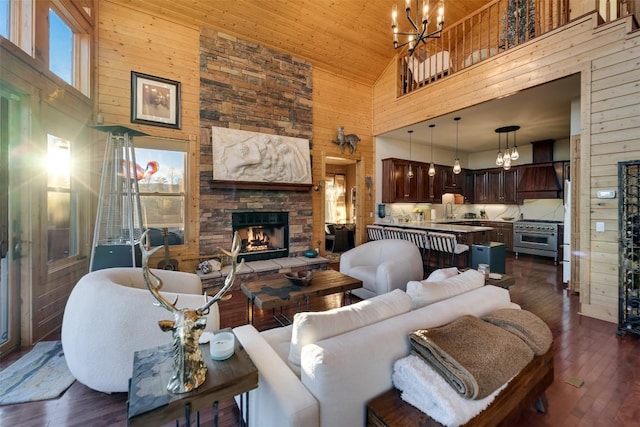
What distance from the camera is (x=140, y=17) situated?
13.3 ft

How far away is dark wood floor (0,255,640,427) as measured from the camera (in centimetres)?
171

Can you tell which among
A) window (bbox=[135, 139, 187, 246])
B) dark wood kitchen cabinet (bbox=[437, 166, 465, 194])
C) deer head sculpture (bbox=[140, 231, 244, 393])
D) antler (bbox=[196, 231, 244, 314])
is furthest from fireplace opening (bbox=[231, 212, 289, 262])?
dark wood kitchen cabinet (bbox=[437, 166, 465, 194])

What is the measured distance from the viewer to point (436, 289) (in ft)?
5.94

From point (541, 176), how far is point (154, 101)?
8.72 m

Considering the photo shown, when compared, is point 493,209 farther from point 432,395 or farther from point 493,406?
point 432,395

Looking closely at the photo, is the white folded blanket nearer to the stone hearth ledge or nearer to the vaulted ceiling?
the stone hearth ledge

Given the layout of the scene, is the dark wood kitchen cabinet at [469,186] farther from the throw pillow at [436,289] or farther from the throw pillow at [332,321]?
the throw pillow at [332,321]

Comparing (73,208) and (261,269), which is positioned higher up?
(73,208)

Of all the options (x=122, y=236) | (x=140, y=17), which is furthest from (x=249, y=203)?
(x=140, y=17)

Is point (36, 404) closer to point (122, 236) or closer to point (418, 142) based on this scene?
point (122, 236)

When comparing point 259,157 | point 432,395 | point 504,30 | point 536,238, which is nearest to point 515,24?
point 504,30

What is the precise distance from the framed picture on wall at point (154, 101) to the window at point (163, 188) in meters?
0.34

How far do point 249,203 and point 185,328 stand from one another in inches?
155

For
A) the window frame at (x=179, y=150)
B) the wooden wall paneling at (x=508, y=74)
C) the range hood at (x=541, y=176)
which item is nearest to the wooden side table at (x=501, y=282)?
the wooden wall paneling at (x=508, y=74)
